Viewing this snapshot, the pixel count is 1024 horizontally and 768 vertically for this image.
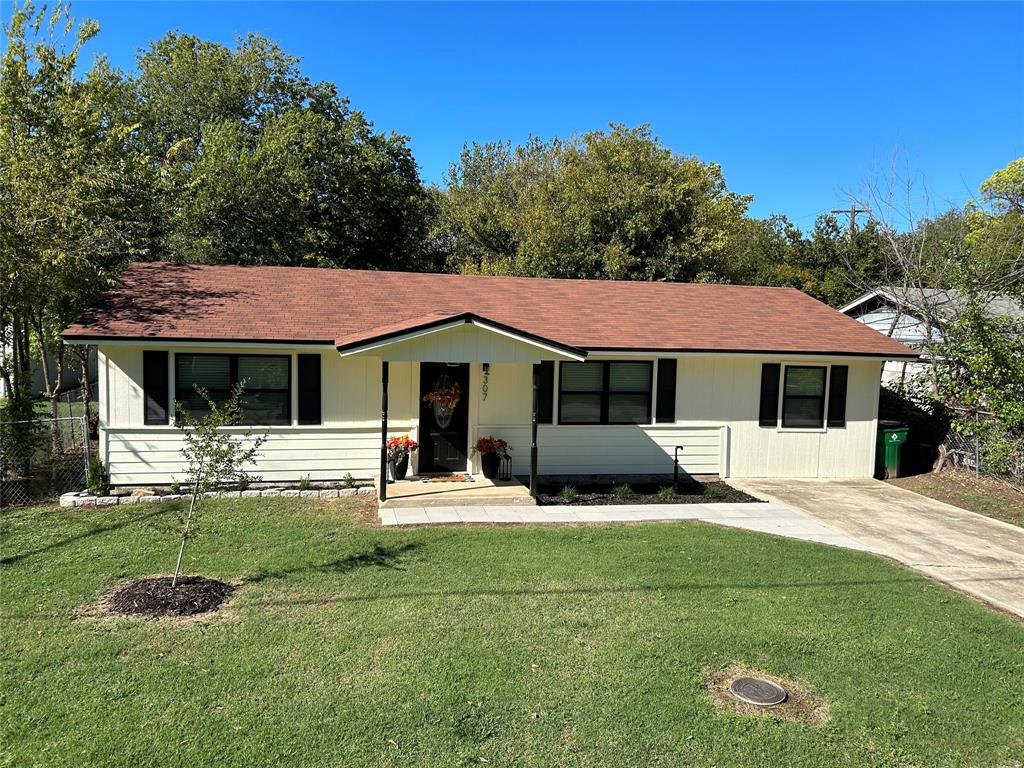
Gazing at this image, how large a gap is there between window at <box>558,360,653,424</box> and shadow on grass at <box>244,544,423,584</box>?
5.09 meters

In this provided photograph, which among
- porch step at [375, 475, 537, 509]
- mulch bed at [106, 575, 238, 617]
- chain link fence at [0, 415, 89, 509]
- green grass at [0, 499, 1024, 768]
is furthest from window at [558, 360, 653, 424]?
chain link fence at [0, 415, 89, 509]

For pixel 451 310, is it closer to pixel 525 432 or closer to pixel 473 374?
pixel 473 374

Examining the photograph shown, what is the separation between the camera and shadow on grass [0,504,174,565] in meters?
7.47

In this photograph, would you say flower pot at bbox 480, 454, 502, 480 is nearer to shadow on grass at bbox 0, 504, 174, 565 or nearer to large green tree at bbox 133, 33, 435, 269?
shadow on grass at bbox 0, 504, 174, 565

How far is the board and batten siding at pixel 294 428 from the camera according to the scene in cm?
1083

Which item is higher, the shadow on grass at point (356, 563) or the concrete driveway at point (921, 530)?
the shadow on grass at point (356, 563)

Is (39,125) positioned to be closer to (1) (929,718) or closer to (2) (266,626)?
(2) (266,626)

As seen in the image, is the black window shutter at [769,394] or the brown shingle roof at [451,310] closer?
the brown shingle roof at [451,310]

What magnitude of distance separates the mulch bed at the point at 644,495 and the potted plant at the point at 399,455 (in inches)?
92.2

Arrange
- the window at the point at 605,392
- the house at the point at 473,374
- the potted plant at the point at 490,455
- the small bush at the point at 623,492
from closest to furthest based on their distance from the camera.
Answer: the house at the point at 473,374 < the small bush at the point at 623,492 < the potted plant at the point at 490,455 < the window at the point at 605,392

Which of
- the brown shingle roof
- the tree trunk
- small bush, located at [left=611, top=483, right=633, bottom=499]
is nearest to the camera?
the brown shingle roof

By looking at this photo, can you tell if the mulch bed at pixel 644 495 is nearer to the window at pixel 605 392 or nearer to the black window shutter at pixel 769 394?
the window at pixel 605 392

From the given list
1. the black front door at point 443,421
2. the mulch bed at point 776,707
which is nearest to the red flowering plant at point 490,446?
the black front door at point 443,421

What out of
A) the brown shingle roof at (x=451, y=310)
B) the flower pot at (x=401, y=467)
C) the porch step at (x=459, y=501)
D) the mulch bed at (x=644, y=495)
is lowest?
the mulch bed at (x=644, y=495)
